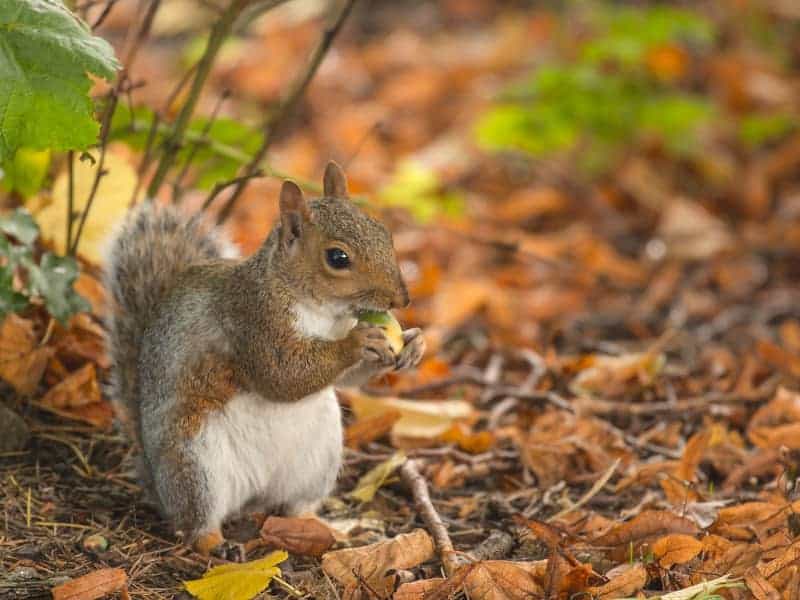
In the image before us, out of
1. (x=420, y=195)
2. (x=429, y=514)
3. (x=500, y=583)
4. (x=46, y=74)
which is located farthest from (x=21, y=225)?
(x=420, y=195)

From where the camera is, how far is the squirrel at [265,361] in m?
2.77

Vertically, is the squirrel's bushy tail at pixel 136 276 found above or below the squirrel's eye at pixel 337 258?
below

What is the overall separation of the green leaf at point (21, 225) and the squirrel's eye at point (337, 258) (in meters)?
0.92

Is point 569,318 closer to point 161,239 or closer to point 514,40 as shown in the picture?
point 161,239

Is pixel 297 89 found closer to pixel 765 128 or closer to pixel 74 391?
pixel 74 391

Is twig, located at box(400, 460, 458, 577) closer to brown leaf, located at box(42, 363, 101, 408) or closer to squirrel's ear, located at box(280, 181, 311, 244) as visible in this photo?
squirrel's ear, located at box(280, 181, 311, 244)

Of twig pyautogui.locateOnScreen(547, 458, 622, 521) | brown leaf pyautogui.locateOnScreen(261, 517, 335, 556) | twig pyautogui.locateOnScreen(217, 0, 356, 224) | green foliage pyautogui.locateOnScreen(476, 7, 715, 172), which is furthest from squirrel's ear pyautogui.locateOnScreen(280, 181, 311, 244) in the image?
green foliage pyautogui.locateOnScreen(476, 7, 715, 172)

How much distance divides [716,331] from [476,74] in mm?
3308

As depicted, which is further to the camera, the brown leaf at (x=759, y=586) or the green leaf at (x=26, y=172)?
the green leaf at (x=26, y=172)

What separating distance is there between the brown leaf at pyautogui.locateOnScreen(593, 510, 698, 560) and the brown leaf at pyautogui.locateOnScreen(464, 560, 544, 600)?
30 cm

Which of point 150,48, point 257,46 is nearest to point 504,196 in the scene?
point 257,46

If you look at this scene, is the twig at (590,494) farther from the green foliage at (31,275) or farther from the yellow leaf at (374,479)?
the green foliage at (31,275)

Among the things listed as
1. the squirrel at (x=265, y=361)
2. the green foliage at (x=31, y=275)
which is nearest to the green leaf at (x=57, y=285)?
the green foliage at (x=31, y=275)

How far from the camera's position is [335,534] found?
299 centimetres
